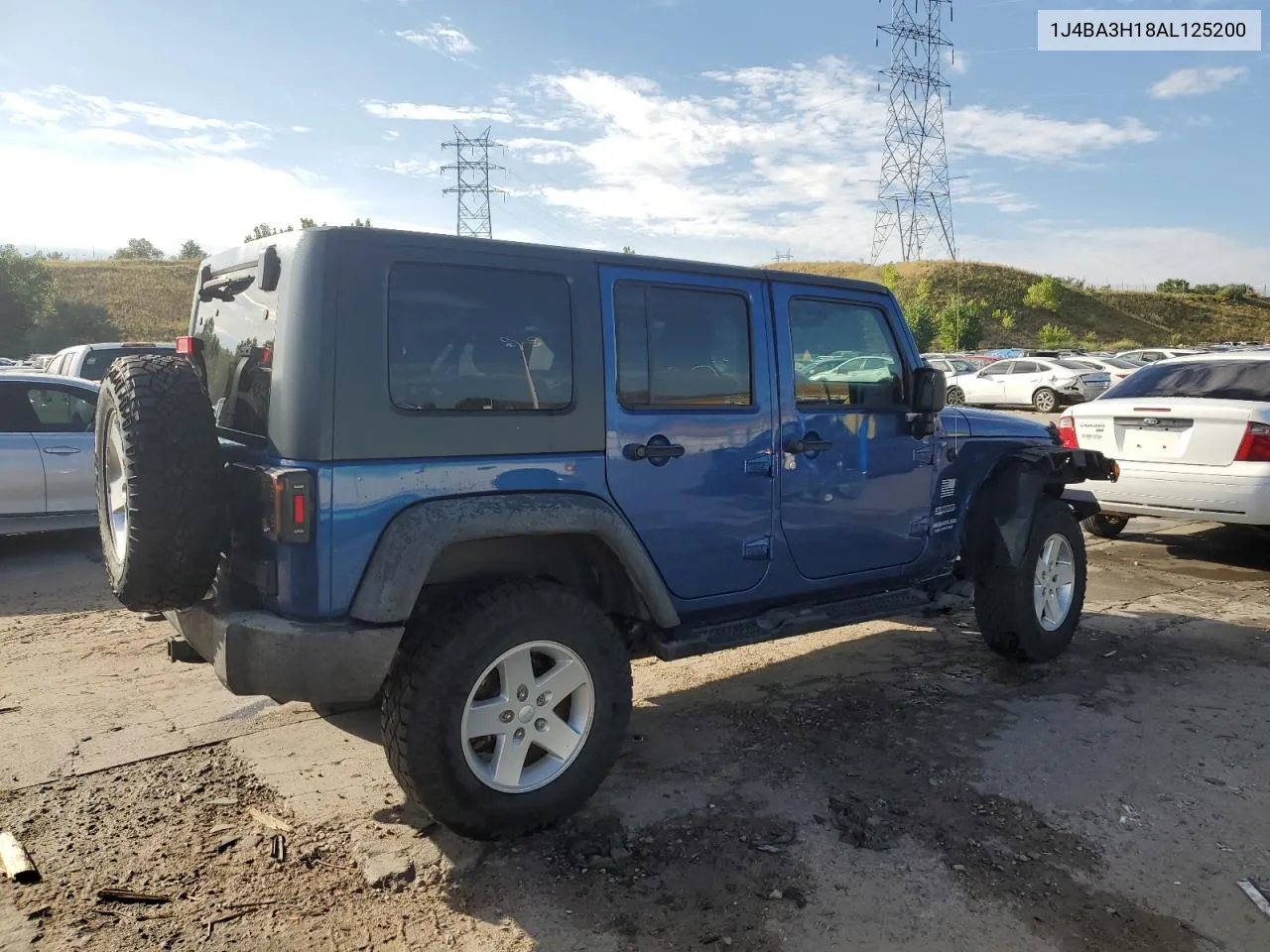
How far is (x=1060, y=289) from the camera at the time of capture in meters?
71.1

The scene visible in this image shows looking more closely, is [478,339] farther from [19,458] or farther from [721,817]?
[19,458]

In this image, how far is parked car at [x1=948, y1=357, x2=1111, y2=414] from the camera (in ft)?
81.5

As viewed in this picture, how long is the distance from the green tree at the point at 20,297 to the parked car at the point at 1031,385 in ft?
144

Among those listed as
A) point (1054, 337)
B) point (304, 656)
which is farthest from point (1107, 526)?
point (1054, 337)

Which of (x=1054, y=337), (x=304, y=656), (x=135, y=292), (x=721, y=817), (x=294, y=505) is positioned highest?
(x=135, y=292)

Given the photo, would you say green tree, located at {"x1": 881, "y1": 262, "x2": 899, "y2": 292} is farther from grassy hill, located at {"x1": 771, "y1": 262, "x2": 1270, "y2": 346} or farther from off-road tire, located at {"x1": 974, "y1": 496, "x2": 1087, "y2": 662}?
off-road tire, located at {"x1": 974, "y1": 496, "x2": 1087, "y2": 662}

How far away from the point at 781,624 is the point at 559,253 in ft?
6.03

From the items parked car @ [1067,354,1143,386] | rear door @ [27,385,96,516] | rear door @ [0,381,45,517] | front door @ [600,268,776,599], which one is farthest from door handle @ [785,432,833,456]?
parked car @ [1067,354,1143,386]

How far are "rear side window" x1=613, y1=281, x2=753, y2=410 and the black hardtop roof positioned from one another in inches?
3.7

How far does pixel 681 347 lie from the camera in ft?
12.0

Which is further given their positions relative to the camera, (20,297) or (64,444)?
(20,297)

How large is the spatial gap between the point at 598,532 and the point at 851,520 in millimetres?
1476

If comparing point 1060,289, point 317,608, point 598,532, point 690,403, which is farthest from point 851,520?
point 1060,289

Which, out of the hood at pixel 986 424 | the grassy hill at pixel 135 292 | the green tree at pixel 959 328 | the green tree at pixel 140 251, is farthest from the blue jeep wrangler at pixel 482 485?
the green tree at pixel 140 251
